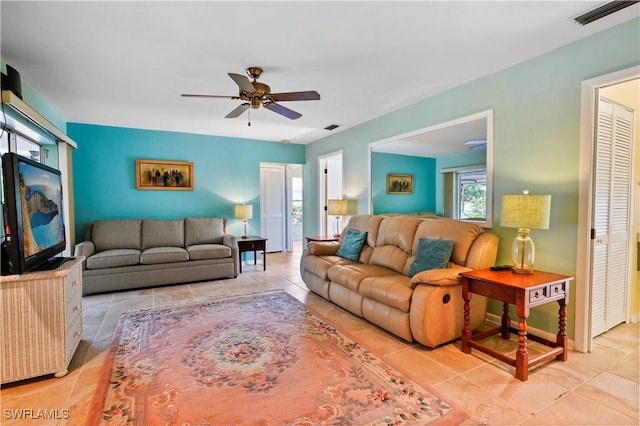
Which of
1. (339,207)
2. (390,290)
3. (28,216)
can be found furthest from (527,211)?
(28,216)

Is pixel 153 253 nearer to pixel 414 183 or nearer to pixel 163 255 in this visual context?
pixel 163 255

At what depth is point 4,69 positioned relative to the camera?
272 centimetres

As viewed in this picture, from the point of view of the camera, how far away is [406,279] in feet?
9.86

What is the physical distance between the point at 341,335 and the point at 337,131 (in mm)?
3800

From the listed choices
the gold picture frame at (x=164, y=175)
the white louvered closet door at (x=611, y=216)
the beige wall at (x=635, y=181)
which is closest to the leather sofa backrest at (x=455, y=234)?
the white louvered closet door at (x=611, y=216)

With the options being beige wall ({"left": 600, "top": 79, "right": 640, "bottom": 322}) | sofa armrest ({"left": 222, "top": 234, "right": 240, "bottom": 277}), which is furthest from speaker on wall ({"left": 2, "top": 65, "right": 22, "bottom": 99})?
beige wall ({"left": 600, "top": 79, "right": 640, "bottom": 322})

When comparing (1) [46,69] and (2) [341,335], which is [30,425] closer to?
(2) [341,335]

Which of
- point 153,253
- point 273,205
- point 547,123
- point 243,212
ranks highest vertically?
point 547,123

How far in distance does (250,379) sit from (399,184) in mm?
3154

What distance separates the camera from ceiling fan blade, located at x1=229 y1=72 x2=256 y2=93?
252 cm

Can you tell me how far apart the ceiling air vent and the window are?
136cm

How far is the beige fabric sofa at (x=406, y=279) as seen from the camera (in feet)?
8.47

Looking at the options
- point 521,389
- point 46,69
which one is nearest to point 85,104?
point 46,69

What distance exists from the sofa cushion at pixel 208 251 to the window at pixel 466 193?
10.8 feet
